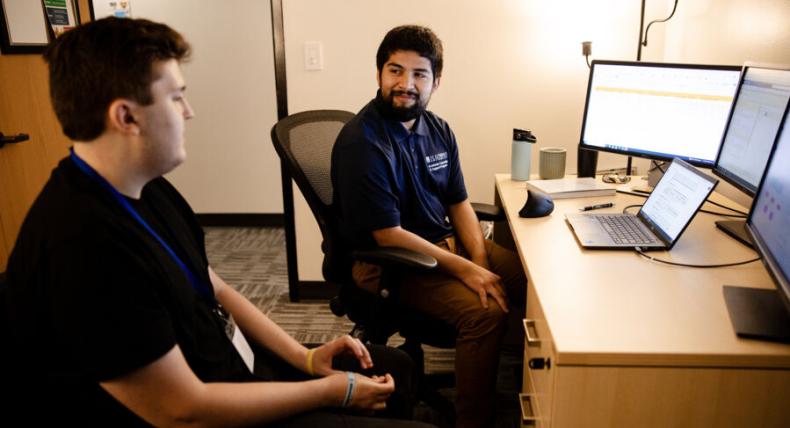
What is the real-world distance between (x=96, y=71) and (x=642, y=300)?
3.39ft

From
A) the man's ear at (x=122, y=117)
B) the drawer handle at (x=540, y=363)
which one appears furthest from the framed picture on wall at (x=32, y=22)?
the drawer handle at (x=540, y=363)

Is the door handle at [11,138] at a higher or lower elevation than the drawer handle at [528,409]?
higher

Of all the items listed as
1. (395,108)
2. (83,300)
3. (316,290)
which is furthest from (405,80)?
(316,290)

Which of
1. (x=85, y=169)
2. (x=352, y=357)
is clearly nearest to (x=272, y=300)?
(x=352, y=357)

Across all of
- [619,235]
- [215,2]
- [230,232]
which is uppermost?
[215,2]

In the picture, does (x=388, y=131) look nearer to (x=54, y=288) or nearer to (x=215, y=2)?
(x=54, y=288)

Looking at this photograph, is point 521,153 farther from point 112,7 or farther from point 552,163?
point 112,7

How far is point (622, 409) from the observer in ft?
3.23

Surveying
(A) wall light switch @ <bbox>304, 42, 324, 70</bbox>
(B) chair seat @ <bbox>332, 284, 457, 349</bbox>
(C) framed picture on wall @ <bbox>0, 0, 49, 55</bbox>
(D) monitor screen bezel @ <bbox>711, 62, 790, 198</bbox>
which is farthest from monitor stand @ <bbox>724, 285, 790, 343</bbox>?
(C) framed picture on wall @ <bbox>0, 0, 49, 55</bbox>

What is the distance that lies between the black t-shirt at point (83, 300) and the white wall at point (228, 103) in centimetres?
290

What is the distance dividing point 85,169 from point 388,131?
1017 mm

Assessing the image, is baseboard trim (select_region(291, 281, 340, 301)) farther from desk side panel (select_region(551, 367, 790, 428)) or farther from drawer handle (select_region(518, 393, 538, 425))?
desk side panel (select_region(551, 367, 790, 428))

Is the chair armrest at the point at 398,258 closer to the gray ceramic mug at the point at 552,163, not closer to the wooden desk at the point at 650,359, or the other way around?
the wooden desk at the point at 650,359

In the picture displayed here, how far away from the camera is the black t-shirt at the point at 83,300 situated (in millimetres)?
800
